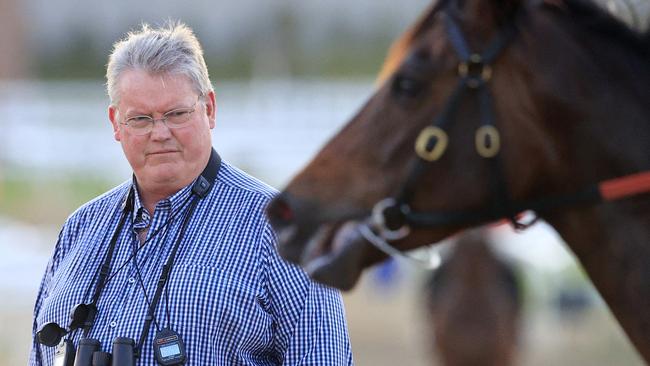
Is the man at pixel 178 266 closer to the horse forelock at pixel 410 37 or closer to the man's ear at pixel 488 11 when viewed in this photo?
the horse forelock at pixel 410 37

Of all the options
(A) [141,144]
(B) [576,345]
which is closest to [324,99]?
(B) [576,345]

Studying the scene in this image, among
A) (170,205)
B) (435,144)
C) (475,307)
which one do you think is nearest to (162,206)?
(170,205)

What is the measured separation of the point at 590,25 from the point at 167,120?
1193mm

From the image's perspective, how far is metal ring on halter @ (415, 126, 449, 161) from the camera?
258cm

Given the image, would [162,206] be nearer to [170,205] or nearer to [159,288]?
[170,205]

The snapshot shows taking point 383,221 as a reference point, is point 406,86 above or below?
above

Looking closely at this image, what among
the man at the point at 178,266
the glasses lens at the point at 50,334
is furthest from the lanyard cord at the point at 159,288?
the glasses lens at the point at 50,334

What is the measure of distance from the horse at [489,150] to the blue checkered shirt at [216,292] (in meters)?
0.50

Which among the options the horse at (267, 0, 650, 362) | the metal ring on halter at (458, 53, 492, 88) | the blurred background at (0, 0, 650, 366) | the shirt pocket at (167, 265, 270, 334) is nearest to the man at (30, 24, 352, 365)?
the shirt pocket at (167, 265, 270, 334)

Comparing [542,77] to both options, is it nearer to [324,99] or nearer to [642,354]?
[642,354]

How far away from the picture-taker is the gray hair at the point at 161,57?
3.17 metres

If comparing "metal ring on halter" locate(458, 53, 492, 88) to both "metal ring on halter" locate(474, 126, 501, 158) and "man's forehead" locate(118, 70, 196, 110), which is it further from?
"man's forehead" locate(118, 70, 196, 110)

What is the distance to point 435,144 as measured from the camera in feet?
8.46

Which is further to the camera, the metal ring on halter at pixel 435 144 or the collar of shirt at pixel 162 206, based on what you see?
the collar of shirt at pixel 162 206
